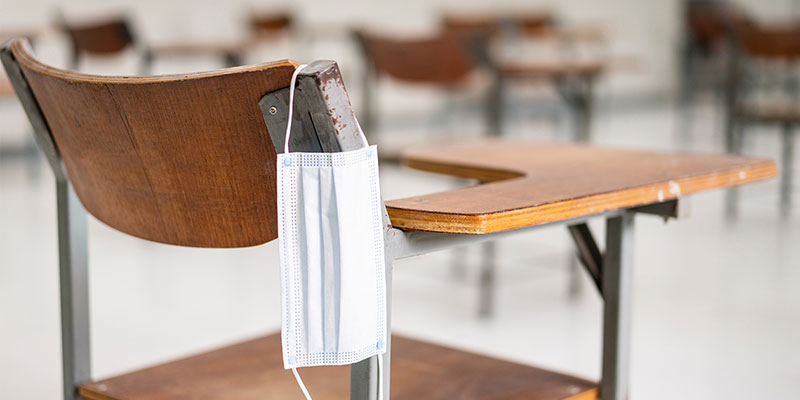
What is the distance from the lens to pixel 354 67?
7371mm

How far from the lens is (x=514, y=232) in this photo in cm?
106

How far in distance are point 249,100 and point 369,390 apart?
11.0 inches

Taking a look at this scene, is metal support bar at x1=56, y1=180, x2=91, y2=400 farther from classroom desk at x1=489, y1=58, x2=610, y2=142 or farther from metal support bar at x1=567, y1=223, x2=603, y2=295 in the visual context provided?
classroom desk at x1=489, y1=58, x2=610, y2=142

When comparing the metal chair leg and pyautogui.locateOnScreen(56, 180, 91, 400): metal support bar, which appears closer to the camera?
the metal chair leg

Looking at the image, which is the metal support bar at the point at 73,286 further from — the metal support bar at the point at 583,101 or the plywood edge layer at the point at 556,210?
the metal support bar at the point at 583,101

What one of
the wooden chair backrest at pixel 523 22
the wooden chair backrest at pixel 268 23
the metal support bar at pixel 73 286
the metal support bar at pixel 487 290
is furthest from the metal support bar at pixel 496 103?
the wooden chair backrest at pixel 268 23

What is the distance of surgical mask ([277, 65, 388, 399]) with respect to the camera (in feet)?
2.66

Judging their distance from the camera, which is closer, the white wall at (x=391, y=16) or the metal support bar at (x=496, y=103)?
the metal support bar at (x=496, y=103)

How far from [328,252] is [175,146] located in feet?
0.62

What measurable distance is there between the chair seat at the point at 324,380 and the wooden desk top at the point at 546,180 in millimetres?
241

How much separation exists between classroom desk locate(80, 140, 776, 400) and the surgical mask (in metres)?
0.11

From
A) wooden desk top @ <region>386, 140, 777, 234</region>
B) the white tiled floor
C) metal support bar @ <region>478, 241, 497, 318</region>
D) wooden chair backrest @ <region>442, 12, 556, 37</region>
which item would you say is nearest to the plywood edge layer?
wooden desk top @ <region>386, 140, 777, 234</region>

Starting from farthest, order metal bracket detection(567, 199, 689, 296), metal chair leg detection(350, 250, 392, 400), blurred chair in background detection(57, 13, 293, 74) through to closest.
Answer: blurred chair in background detection(57, 13, 293, 74) → metal bracket detection(567, 199, 689, 296) → metal chair leg detection(350, 250, 392, 400)

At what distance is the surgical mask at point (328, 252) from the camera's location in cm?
81
